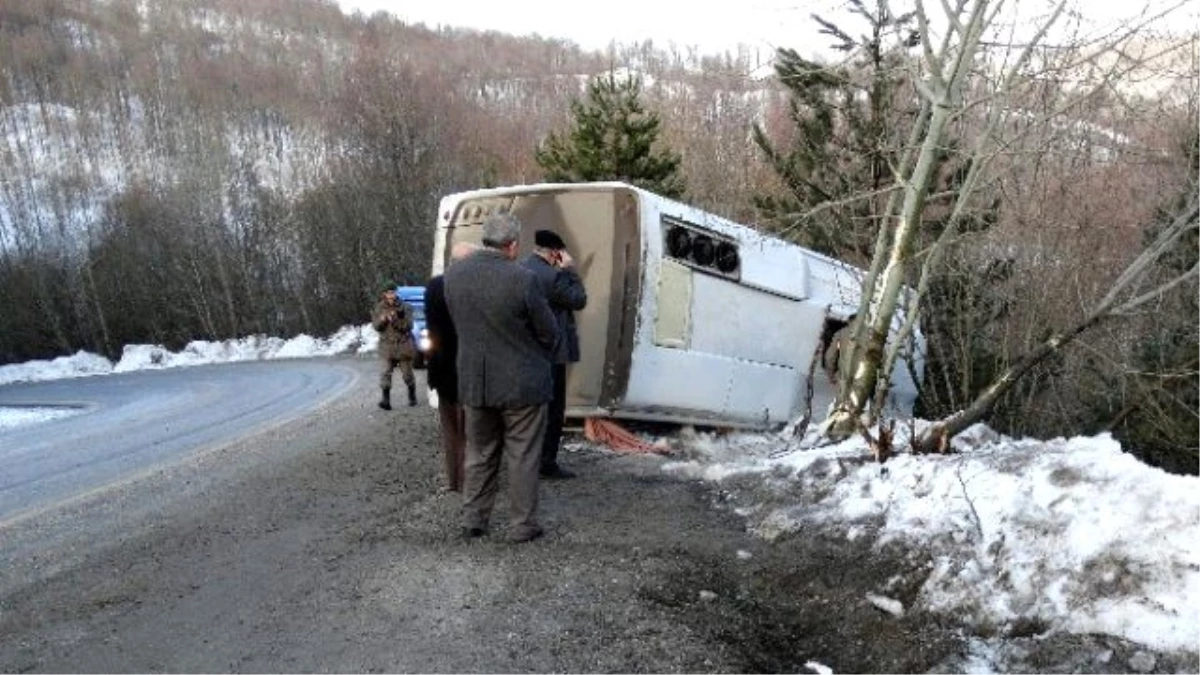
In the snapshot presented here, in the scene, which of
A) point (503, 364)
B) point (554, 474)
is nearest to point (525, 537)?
point (503, 364)

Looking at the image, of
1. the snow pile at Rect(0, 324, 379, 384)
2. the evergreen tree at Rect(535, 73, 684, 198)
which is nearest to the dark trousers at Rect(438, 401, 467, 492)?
the evergreen tree at Rect(535, 73, 684, 198)

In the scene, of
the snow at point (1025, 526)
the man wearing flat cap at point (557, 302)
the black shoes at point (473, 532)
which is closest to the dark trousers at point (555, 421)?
the man wearing flat cap at point (557, 302)

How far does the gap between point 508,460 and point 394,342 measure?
7.60 meters

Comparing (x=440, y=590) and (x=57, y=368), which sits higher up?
(x=440, y=590)

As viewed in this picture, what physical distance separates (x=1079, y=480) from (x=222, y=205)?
49.8 meters

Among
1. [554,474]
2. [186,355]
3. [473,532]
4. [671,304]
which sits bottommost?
[186,355]

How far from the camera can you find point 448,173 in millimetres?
42062

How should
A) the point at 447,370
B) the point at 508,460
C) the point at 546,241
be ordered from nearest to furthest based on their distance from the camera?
the point at 508,460
the point at 447,370
the point at 546,241

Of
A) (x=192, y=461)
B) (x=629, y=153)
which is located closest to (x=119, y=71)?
(x=629, y=153)

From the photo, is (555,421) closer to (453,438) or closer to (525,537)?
(453,438)

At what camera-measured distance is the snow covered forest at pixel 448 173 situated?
810 cm

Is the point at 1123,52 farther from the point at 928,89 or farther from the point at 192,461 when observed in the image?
the point at 192,461

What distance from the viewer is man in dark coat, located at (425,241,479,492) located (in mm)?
6258

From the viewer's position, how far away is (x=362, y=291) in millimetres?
41469
